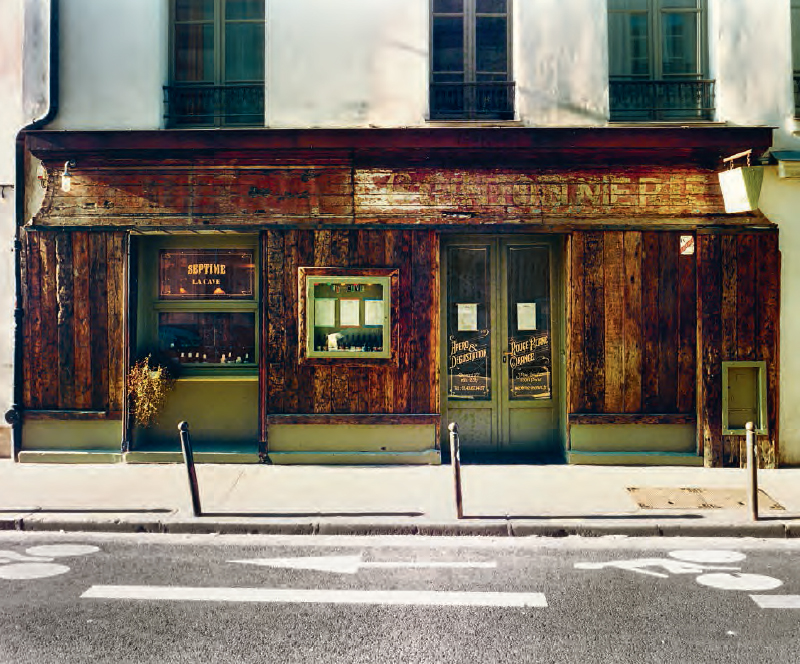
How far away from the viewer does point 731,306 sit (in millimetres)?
8883

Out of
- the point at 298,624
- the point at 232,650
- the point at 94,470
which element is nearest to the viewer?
the point at 232,650

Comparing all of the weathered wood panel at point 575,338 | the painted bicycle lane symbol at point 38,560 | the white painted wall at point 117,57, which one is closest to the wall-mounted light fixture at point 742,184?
the weathered wood panel at point 575,338

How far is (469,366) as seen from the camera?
952 centimetres

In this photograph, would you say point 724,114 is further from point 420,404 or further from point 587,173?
point 420,404

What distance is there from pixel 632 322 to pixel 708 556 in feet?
12.2

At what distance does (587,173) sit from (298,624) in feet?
22.0

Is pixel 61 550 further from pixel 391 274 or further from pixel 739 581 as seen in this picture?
pixel 739 581

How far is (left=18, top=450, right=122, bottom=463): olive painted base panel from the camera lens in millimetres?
9109

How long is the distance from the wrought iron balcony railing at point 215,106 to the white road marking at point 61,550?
222 inches

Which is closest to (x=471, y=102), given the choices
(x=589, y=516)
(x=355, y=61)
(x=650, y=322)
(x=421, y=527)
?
(x=355, y=61)

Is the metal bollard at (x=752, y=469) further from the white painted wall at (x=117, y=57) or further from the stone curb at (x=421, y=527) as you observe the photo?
the white painted wall at (x=117, y=57)

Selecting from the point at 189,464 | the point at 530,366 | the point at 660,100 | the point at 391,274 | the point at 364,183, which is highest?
the point at 660,100

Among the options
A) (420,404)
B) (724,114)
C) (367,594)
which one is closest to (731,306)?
(724,114)

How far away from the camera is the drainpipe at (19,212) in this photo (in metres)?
9.12
